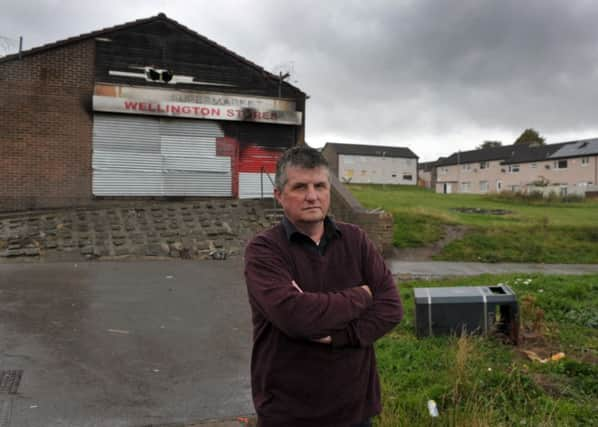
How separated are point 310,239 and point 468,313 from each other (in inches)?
138

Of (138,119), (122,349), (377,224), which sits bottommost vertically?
(122,349)

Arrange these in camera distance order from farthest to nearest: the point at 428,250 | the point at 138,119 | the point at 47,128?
the point at 138,119, the point at 47,128, the point at 428,250

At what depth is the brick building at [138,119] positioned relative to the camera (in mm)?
15539

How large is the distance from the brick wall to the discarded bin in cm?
1372

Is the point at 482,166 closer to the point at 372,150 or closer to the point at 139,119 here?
the point at 372,150

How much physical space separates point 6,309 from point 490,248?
12436mm

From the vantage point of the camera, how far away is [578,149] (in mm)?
59250

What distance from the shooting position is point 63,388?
13.8 ft

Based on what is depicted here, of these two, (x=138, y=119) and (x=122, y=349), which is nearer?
(x=122, y=349)

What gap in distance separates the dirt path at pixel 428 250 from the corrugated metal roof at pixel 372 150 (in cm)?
6337

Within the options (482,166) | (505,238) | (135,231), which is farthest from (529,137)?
(135,231)

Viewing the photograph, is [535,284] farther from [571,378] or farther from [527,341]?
[571,378]

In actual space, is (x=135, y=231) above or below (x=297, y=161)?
below

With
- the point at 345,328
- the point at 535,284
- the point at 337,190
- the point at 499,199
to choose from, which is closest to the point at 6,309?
the point at 345,328
